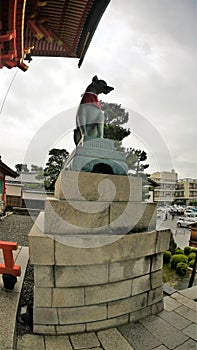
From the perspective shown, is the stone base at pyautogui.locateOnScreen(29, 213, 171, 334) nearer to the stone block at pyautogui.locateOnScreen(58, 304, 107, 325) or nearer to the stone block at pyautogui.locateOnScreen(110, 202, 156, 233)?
the stone block at pyautogui.locateOnScreen(58, 304, 107, 325)

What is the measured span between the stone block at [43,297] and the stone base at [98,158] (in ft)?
5.08

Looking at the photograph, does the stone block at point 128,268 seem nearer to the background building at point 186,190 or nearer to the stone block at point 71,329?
the stone block at point 71,329

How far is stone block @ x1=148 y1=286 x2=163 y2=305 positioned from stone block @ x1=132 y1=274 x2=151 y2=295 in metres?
0.10

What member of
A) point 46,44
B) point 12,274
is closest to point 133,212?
point 12,274

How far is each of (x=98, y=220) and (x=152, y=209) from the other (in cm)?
94

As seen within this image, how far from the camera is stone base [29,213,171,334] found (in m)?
2.28

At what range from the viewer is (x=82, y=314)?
239 centimetres

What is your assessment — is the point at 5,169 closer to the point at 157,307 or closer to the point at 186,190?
the point at 157,307

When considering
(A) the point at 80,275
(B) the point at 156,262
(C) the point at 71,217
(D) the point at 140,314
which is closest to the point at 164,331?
(D) the point at 140,314

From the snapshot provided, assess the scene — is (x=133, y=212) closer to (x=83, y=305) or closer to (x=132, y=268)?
(x=132, y=268)

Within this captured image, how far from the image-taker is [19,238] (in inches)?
265

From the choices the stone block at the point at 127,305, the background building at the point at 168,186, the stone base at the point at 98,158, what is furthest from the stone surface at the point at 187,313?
the background building at the point at 168,186

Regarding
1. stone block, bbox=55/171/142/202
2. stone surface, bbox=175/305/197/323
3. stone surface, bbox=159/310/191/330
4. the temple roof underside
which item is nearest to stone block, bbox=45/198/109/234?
stone block, bbox=55/171/142/202

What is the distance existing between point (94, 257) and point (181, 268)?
4.50 metres
